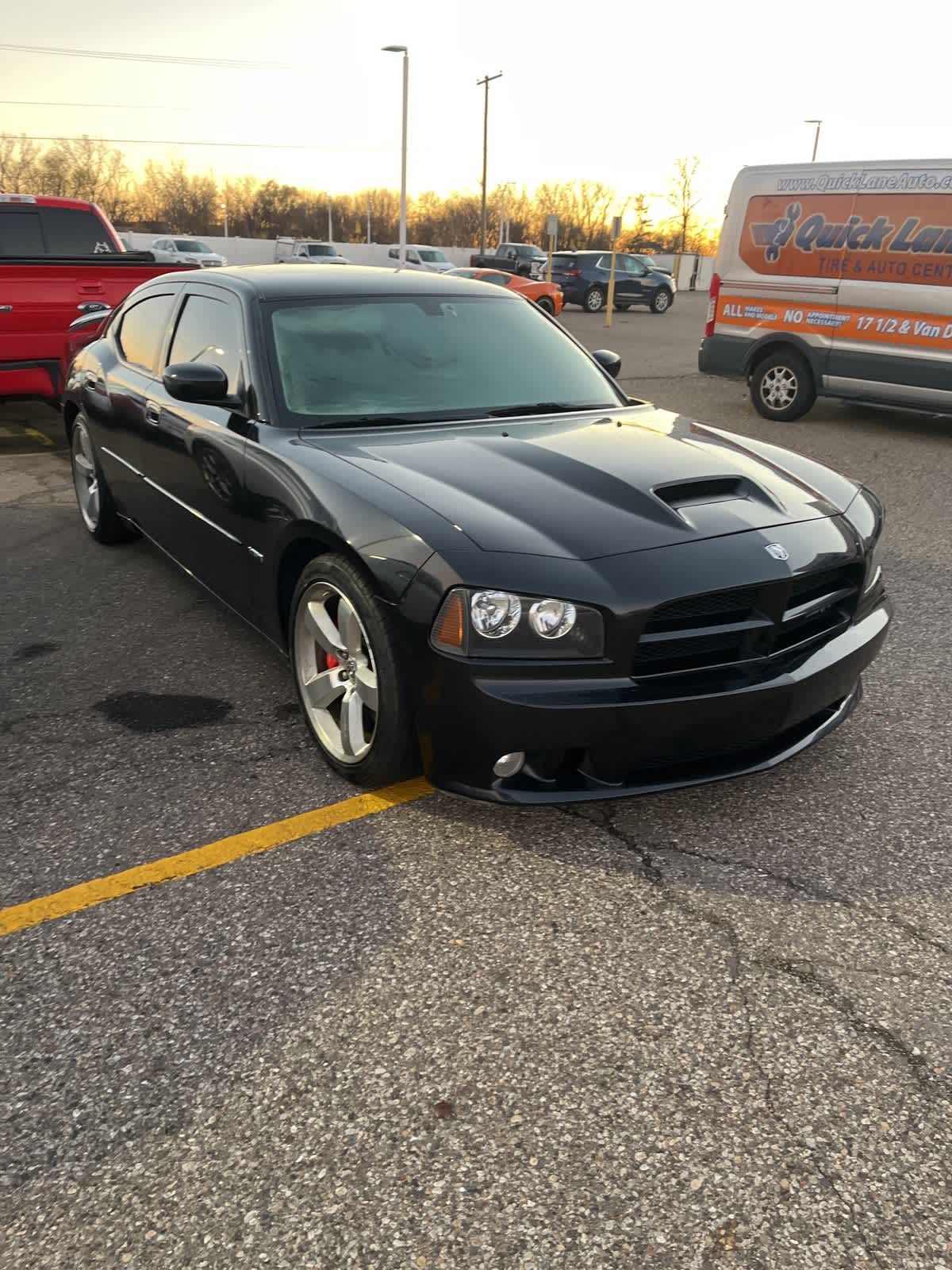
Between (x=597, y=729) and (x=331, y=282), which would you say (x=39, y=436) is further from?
(x=597, y=729)

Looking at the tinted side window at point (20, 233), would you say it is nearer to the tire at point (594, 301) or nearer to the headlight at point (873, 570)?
the headlight at point (873, 570)


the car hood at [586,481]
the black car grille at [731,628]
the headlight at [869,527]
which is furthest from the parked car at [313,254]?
the black car grille at [731,628]

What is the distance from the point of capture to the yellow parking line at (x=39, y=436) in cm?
930

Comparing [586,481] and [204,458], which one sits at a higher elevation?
[586,481]

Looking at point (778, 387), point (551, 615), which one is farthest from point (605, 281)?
point (551, 615)

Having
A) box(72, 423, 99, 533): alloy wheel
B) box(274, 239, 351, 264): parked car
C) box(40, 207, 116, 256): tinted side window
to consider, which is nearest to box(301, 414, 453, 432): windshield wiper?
box(72, 423, 99, 533): alloy wheel

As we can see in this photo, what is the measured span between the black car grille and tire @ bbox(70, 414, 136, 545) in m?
3.84

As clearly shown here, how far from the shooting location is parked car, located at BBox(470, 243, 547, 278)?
114ft

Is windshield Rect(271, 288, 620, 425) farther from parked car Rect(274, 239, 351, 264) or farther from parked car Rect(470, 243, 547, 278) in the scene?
parked car Rect(470, 243, 547, 278)

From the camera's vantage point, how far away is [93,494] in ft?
19.4

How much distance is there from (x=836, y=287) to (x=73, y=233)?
25.1 ft

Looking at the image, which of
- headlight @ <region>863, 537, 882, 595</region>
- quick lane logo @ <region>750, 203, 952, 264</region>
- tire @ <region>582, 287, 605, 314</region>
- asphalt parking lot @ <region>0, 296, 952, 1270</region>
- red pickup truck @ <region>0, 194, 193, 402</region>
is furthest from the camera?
tire @ <region>582, 287, 605, 314</region>

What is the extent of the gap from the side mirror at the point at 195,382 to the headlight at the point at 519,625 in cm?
152

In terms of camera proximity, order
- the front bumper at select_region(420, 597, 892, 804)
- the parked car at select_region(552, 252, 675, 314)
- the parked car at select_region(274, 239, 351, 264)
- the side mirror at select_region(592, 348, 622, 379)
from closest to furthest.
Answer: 1. the front bumper at select_region(420, 597, 892, 804)
2. the side mirror at select_region(592, 348, 622, 379)
3. the parked car at select_region(552, 252, 675, 314)
4. the parked car at select_region(274, 239, 351, 264)
